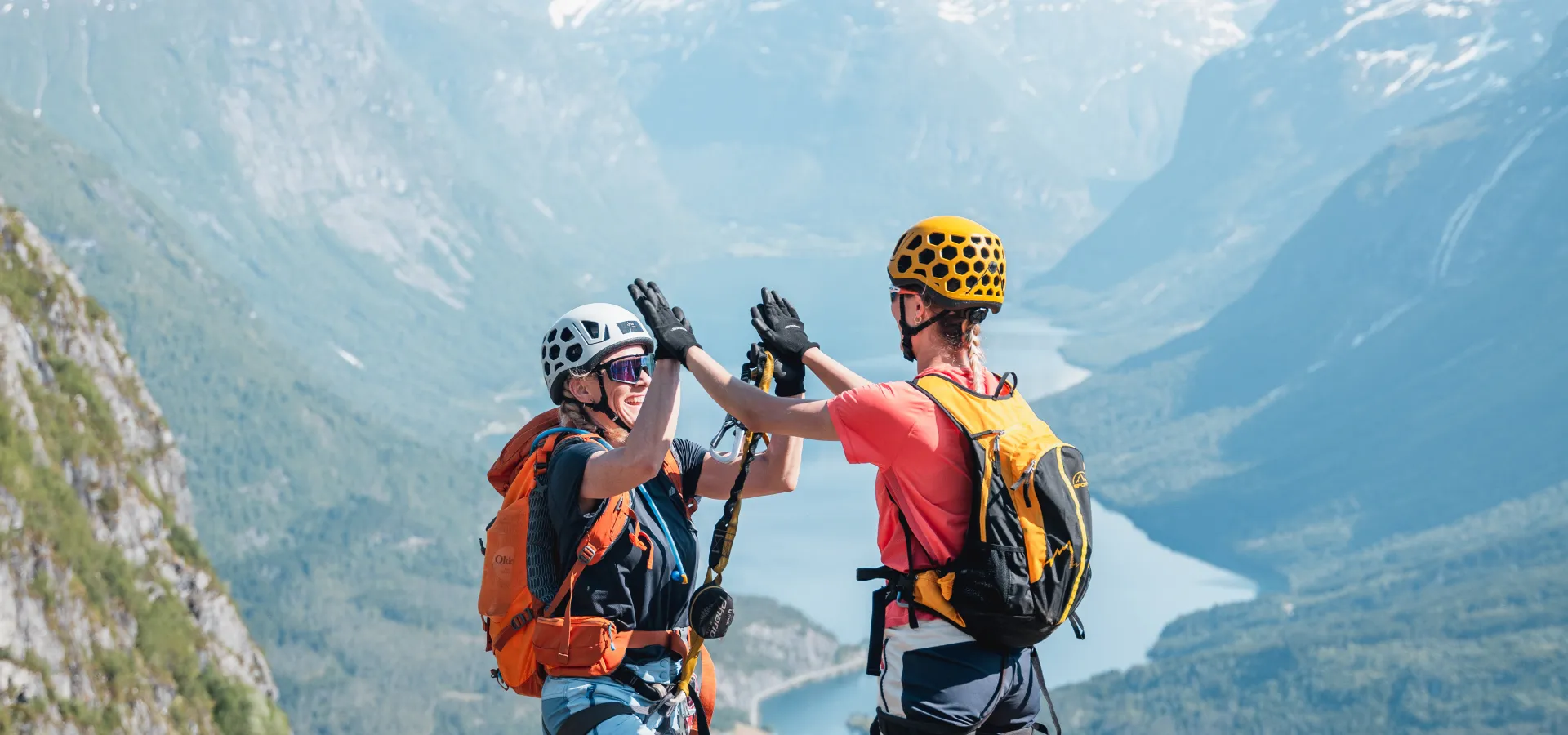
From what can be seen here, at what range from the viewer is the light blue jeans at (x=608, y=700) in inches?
340

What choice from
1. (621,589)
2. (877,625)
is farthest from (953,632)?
(621,589)

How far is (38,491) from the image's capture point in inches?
3588

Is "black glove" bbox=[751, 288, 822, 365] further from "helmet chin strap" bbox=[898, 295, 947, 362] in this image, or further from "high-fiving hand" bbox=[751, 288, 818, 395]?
"helmet chin strap" bbox=[898, 295, 947, 362]

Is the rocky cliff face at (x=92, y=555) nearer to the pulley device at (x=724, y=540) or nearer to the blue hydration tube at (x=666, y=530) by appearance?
the pulley device at (x=724, y=540)

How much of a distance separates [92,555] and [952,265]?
94.8 m

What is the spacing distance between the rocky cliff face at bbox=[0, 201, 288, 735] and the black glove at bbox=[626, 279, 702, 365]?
212 ft

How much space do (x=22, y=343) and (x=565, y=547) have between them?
99.6 metres

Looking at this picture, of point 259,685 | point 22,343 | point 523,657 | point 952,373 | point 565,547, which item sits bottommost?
point 523,657

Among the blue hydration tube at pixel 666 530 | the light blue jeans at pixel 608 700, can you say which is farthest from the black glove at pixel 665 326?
the light blue jeans at pixel 608 700

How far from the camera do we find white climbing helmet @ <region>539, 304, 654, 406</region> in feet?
30.0

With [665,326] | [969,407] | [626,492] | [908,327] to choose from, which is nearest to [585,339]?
[665,326]

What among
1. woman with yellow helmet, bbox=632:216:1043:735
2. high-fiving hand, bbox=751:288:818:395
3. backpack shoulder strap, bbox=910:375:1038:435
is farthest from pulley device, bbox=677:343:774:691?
backpack shoulder strap, bbox=910:375:1038:435

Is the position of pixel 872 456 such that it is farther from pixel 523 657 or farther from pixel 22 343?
pixel 22 343

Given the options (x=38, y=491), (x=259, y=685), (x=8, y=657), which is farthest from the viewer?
(x=259, y=685)
